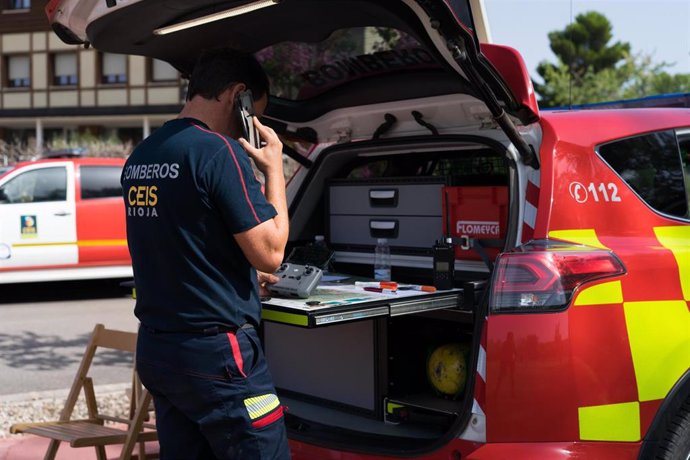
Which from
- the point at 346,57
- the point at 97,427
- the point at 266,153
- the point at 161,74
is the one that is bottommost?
the point at 97,427

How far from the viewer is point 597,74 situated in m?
34.9

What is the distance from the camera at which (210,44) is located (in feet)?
11.9

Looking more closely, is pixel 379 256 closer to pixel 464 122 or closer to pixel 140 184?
pixel 464 122

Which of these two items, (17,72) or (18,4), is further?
(17,72)

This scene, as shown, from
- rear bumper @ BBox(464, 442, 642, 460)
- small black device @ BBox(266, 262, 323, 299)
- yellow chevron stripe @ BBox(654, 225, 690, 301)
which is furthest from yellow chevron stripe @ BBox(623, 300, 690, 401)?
small black device @ BBox(266, 262, 323, 299)

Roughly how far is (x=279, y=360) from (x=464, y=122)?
1381 mm

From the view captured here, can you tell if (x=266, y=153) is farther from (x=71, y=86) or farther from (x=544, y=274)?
(x=71, y=86)

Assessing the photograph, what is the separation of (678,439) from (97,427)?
260cm

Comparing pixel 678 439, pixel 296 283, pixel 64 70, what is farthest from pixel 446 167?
pixel 64 70

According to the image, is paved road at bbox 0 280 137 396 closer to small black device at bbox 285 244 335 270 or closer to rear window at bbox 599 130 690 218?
small black device at bbox 285 244 335 270

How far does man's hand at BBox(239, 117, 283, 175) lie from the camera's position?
257 cm

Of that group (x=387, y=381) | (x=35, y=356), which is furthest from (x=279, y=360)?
(x=35, y=356)

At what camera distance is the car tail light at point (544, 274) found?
106 inches

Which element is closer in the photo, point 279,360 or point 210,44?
point 210,44
